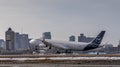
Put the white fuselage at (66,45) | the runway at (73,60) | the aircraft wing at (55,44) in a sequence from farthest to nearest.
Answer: the white fuselage at (66,45) → the aircraft wing at (55,44) → the runway at (73,60)

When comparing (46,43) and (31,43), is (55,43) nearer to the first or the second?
(46,43)

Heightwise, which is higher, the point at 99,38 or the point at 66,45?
the point at 99,38

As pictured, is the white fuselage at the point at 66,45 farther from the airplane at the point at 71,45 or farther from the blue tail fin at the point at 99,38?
the blue tail fin at the point at 99,38

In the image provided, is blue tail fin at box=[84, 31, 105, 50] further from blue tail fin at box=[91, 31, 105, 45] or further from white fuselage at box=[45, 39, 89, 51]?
white fuselage at box=[45, 39, 89, 51]

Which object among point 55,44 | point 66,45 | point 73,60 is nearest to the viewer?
point 73,60

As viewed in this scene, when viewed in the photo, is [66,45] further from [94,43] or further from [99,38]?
[99,38]

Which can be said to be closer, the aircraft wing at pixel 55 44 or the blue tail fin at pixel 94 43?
the aircraft wing at pixel 55 44

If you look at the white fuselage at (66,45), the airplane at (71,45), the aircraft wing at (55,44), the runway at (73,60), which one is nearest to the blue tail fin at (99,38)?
the airplane at (71,45)

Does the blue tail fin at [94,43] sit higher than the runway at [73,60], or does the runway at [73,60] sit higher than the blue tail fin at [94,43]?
the blue tail fin at [94,43]

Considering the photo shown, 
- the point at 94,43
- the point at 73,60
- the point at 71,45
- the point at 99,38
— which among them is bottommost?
the point at 73,60

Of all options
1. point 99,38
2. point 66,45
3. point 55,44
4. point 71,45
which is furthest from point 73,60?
point 99,38

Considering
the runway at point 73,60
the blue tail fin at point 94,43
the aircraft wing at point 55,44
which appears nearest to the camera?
the runway at point 73,60

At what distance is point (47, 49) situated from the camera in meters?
178

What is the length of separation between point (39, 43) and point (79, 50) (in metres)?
23.3
